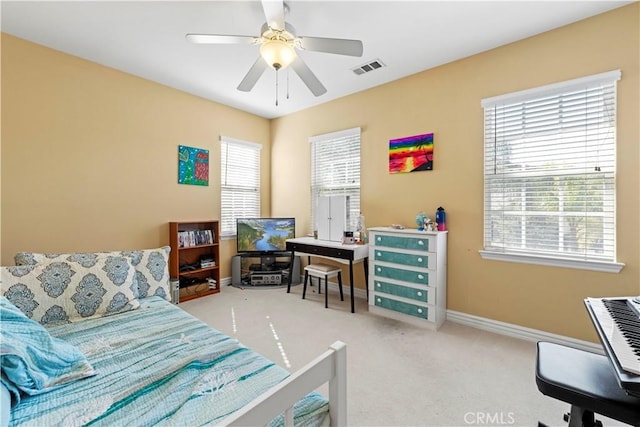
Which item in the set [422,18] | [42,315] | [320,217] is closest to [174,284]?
[42,315]

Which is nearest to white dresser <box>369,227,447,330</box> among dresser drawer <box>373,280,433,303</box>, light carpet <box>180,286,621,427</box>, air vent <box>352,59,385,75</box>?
dresser drawer <box>373,280,433,303</box>

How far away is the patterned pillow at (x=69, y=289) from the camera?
1760 mm

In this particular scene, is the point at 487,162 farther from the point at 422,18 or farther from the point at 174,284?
the point at 174,284

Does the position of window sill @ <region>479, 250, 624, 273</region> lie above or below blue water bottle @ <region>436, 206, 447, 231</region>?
below

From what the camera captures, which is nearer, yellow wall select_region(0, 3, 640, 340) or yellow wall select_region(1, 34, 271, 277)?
yellow wall select_region(0, 3, 640, 340)

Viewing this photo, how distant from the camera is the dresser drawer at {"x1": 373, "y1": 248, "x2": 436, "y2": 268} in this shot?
2783 mm

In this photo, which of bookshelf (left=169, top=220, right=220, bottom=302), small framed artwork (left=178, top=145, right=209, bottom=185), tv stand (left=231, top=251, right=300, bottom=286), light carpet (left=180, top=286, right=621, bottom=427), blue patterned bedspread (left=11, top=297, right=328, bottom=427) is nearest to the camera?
blue patterned bedspread (left=11, top=297, right=328, bottom=427)

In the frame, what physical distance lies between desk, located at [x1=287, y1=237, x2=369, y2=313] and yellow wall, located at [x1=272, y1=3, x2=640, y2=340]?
533 mm

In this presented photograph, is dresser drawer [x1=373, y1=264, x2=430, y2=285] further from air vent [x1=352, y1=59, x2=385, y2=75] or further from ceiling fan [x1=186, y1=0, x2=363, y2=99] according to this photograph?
air vent [x1=352, y1=59, x2=385, y2=75]

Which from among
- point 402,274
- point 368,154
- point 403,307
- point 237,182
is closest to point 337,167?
point 368,154

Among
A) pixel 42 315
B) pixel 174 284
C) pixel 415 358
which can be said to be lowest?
pixel 415 358

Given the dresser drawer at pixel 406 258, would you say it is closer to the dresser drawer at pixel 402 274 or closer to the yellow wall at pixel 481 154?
the dresser drawer at pixel 402 274

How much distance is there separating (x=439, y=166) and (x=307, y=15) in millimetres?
1964

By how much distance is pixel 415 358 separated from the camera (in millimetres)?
2242
